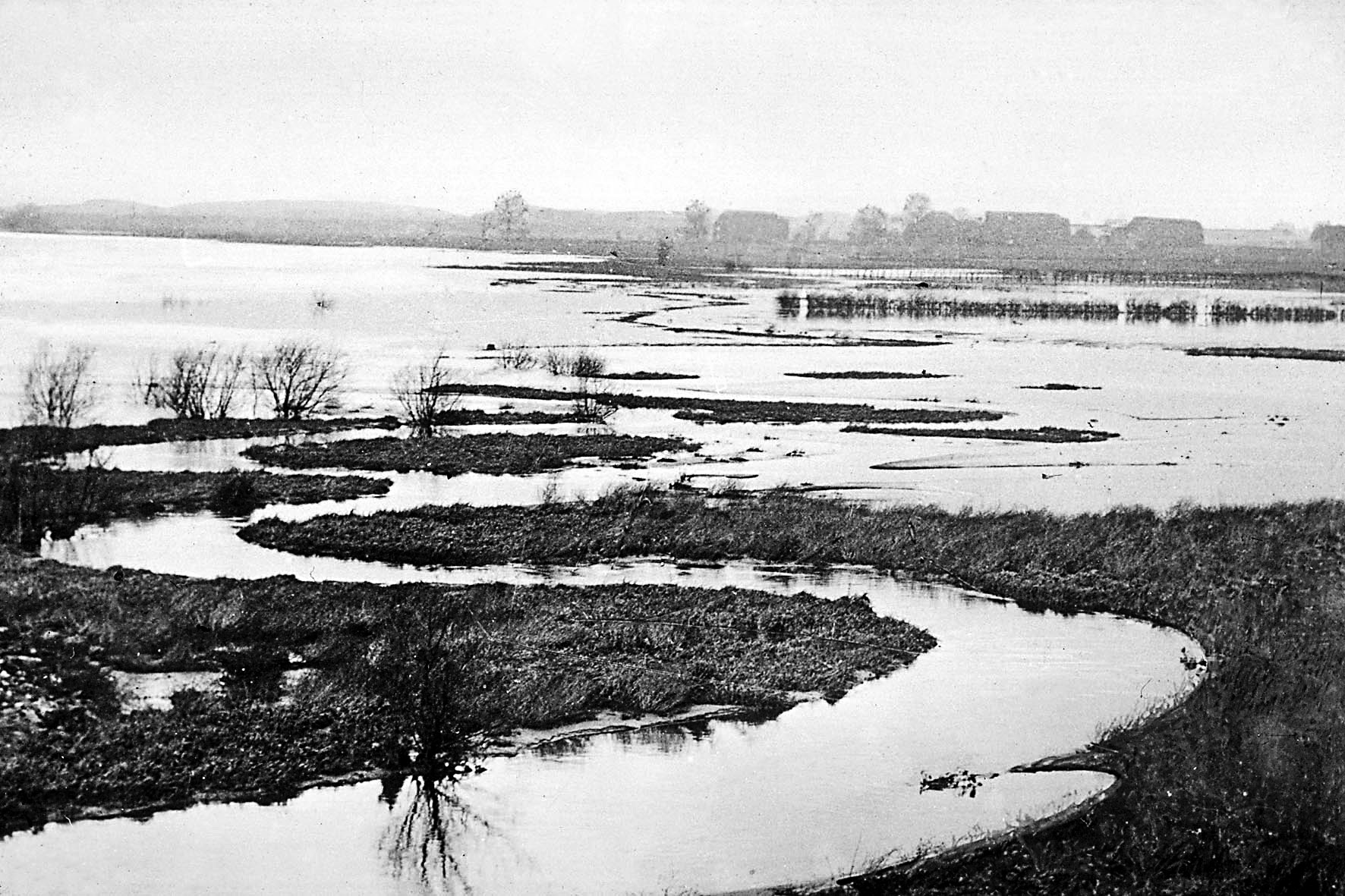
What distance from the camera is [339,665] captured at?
21234 millimetres

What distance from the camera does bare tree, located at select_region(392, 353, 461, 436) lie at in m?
47.1

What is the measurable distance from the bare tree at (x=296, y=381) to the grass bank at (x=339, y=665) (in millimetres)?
23015

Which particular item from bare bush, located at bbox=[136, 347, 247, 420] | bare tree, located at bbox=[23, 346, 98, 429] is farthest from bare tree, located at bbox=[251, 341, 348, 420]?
bare tree, located at bbox=[23, 346, 98, 429]

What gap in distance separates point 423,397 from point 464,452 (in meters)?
A: 6.94

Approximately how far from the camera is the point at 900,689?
2202 centimetres

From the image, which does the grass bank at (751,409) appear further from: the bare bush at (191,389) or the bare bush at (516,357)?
the bare bush at (191,389)

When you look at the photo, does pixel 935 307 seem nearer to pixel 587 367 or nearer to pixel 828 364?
pixel 828 364

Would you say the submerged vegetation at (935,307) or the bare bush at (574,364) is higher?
the submerged vegetation at (935,307)

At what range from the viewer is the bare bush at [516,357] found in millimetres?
67688

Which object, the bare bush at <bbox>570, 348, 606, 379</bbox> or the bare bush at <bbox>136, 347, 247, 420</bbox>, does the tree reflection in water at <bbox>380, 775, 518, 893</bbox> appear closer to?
the bare bush at <bbox>136, 347, 247, 420</bbox>

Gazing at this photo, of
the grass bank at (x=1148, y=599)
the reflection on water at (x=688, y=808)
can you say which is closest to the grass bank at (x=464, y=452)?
the grass bank at (x=1148, y=599)

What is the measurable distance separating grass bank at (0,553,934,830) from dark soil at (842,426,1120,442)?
2412 centimetres

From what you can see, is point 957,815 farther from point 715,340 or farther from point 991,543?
point 715,340

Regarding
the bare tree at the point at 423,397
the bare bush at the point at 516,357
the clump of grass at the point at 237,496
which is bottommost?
the clump of grass at the point at 237,496
